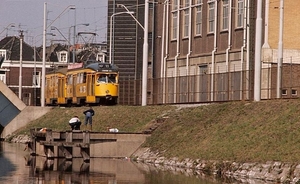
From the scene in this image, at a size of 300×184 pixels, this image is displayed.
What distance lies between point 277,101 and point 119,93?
32.8m

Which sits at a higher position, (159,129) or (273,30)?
(273,30)

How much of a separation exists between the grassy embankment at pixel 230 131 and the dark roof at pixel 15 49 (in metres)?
80.1

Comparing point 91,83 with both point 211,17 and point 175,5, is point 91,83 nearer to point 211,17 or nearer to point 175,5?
point 211,17

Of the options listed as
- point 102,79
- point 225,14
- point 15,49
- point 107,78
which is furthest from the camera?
point 15,49

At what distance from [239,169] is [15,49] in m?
105

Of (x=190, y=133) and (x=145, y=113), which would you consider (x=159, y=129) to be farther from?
(x=145, y=113)

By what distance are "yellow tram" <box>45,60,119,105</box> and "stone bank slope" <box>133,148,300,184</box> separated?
87.6 feet

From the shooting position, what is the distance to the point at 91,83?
73562mm

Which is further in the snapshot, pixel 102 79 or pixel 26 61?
pixel 26 61

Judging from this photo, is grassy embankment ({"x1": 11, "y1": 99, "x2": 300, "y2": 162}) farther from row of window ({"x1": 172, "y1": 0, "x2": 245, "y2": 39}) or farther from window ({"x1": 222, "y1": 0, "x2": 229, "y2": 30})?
window ({"x1": 222, "y1": 0, "x2": 229, "y2": 30})

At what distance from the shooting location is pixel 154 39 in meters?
86.0

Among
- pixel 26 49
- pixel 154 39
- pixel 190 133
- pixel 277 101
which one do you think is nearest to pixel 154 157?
pixel 190 133

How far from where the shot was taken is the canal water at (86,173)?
3609 centimetres

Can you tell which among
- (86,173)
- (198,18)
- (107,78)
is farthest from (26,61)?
(86,173)
